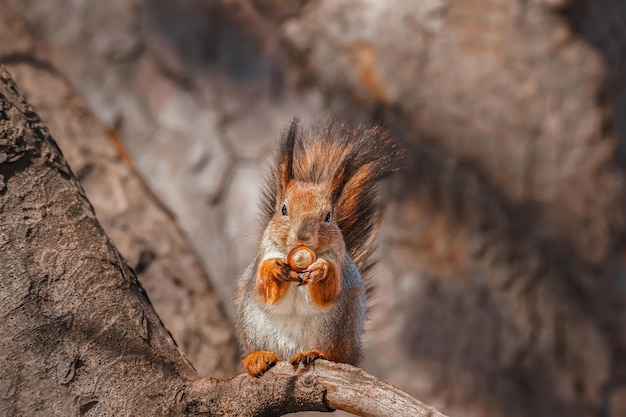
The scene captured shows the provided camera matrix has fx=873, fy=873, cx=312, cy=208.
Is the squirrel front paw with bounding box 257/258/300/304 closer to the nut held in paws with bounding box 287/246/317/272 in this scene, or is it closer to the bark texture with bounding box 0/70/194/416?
the nut held in paws with bounding box 287/246/317/272

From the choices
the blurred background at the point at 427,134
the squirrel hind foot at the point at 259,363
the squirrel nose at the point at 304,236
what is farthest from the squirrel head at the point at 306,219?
the blurred background at the point at 427,134

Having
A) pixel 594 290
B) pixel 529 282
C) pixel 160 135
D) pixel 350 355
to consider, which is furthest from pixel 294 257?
pixel 594 290

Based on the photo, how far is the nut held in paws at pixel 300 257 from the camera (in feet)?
5.30

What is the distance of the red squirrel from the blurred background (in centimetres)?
77

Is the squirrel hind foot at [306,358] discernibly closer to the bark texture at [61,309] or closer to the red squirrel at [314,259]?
the red squirrel at [314,259]

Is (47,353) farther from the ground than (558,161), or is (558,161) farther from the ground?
(558,161)

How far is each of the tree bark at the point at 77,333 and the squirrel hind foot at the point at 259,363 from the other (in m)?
0.02

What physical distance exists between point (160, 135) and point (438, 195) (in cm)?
86

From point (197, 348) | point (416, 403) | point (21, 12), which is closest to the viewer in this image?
point (416, 403)

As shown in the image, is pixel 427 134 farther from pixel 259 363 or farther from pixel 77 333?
pixel 77 333

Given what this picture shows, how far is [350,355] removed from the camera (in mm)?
1680

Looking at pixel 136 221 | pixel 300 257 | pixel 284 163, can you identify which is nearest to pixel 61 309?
pixel 300 257

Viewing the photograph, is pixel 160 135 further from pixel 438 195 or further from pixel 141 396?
pixel 141 396

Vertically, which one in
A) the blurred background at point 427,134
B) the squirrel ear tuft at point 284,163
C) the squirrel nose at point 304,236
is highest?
the blurred background at point 427,134
